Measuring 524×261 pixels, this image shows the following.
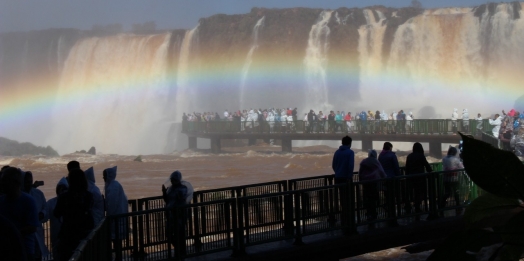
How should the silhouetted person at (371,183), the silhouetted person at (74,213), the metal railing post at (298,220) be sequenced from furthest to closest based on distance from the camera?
the silhouetted person at (371,183)
the metal railing post at (298,220)
the silhouetted person at (74,213)

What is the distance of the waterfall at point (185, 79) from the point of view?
2323 inches

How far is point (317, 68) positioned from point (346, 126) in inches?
723

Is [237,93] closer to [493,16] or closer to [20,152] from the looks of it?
[20,152]

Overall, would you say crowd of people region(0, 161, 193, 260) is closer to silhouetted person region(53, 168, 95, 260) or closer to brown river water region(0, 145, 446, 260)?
silhouetted person region(53, 168, 95, 260)

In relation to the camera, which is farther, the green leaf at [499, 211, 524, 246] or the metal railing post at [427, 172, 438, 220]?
the metal railing post at [427, 172, 438, 220]

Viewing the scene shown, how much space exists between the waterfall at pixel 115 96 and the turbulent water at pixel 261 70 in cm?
9

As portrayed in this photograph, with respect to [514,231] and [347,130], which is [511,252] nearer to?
[514,231]

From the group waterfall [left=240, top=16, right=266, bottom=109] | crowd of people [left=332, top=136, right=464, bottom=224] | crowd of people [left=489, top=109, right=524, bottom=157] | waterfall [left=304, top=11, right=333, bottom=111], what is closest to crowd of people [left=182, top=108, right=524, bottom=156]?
crowd of people [left=489, top=109, right=524, bottom=157]

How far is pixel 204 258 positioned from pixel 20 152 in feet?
165

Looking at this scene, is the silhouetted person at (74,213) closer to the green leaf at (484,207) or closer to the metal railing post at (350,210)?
the metal railing post at (350,210)

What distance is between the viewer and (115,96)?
6144 cm

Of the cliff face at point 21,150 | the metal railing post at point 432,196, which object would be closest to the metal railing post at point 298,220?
the metal railing post at point 432,196

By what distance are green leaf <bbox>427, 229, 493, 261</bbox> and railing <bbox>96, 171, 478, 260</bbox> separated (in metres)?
6.12

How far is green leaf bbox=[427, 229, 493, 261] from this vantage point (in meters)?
0.88
